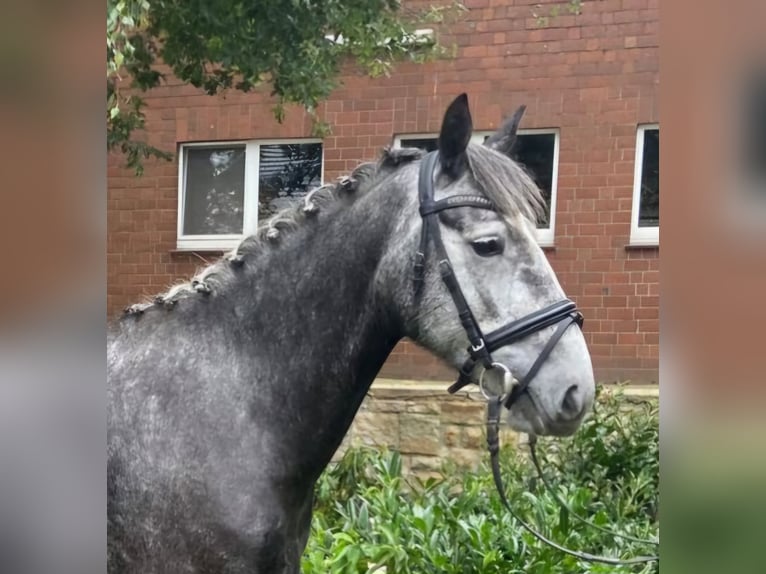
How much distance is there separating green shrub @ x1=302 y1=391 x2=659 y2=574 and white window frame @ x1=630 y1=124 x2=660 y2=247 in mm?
502

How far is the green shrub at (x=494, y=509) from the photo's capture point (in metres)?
2.32

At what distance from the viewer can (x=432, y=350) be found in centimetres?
159

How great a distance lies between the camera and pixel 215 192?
2.35 metres

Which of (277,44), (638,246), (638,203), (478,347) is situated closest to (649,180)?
(638,203)

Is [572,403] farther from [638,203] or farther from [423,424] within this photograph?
[423,424]

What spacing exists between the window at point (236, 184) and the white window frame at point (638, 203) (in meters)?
1.02

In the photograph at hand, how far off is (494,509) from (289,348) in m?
1.31

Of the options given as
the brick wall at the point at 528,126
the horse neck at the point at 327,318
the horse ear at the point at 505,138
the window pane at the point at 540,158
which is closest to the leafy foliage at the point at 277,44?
the brick wall at the point at 528,126

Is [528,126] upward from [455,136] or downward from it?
upward

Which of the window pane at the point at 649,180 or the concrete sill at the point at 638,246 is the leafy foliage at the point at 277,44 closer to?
the window pane at the point at 649,180
